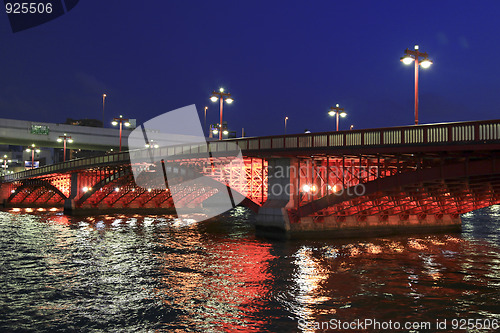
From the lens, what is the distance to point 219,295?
18.8m

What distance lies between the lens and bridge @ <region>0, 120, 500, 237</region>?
81.8 feet

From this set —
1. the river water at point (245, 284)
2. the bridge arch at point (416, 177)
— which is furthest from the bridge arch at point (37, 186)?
the bridge arch at point (416, 177)

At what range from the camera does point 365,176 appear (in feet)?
114

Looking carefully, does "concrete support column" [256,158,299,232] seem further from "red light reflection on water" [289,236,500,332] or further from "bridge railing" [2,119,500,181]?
"red light reflection on water" [289,236,500,332]

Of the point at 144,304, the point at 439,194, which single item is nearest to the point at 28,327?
the point at 144,304

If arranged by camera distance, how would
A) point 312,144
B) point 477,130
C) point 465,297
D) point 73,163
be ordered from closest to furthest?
point 465,297 → point 477,130 → point 312,144 → point 73,163

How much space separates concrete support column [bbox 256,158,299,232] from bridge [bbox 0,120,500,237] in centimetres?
8

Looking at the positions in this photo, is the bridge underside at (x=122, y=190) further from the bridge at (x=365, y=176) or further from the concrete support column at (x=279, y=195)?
the concrete support column at (x=279, y=195)

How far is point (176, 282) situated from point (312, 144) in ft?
50.8

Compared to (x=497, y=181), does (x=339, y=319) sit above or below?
below

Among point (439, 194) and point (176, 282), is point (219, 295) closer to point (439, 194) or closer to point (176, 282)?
point (176, 282)

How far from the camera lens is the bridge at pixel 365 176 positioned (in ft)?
81.8

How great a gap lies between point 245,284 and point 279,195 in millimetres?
14587

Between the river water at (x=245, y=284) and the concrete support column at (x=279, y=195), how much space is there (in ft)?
5.18
